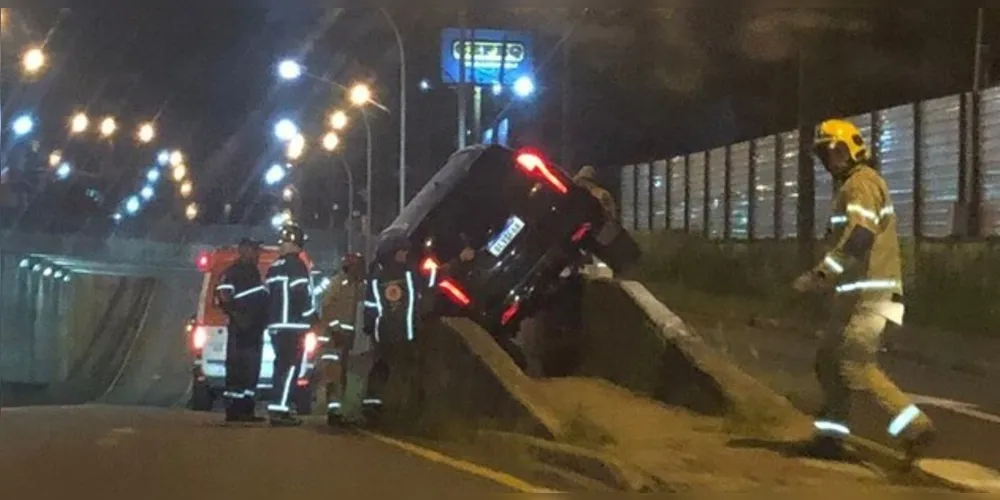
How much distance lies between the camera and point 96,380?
35.3 meters

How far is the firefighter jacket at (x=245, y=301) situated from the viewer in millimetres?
15219

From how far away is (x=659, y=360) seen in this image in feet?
44.9

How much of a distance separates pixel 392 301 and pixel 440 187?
2411mm

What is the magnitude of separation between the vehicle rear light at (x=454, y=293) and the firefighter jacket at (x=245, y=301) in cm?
198

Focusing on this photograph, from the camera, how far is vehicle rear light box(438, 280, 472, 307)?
16312 millimetres

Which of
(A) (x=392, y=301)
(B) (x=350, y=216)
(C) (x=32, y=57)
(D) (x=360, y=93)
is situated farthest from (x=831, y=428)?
(B) (x=350, y=216)

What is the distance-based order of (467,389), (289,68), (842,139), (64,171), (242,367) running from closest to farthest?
(842,139), (467,389), (242,367), (289,68), (64,171)

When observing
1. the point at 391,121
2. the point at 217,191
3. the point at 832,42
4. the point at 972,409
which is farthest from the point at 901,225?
the point at 217,191

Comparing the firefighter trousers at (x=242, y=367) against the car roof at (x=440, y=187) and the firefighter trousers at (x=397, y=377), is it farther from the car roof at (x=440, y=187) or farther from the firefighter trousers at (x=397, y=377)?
the car roof at (x=440, y=187)

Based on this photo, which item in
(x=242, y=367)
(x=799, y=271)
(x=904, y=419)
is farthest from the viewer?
(x=799, y=271)

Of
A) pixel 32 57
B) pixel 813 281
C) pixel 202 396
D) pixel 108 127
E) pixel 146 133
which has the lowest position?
pixel 202 396

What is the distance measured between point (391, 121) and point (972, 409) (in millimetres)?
39403

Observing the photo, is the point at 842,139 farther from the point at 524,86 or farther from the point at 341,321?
the point at 524,86

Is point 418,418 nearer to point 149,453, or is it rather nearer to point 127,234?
point 149,453
